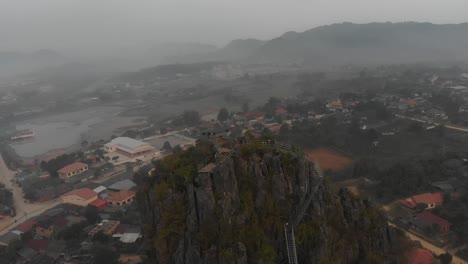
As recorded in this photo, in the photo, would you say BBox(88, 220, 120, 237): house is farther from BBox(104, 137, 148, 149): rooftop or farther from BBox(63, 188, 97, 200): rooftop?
BBox(104, 137, 148, 149): rooftop

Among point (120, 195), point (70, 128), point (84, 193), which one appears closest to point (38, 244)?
point (84, 193)

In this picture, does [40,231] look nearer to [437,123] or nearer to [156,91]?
[437,123]

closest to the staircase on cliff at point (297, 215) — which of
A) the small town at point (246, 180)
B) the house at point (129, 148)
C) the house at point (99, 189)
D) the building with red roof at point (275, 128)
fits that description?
the small town at point (246, 180)

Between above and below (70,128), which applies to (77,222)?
above

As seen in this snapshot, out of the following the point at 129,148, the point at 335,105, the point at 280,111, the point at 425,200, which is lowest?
the point at 425,200

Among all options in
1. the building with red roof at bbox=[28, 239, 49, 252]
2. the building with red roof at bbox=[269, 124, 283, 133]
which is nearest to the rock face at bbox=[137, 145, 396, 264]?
the building with red roof at bbox=[28, 239, 49, 252]

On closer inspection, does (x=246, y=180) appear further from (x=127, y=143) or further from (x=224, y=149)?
(x=127, y=143)
